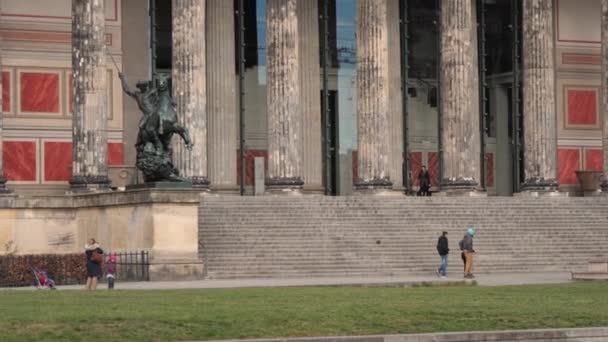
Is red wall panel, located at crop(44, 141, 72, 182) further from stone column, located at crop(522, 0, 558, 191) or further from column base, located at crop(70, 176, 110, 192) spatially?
stone column, located at crop(522, 0, 558, 191)

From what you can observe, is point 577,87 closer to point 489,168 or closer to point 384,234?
point 489,168

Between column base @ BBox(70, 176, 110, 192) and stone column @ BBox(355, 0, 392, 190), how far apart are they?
11.1 metres

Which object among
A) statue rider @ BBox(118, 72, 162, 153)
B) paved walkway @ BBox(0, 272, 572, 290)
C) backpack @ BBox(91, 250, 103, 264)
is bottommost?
paved walkway @ BBox(0, 272, 572, 290)

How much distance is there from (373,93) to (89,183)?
40.5ft

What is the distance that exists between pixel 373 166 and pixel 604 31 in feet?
39.6

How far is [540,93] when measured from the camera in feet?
216

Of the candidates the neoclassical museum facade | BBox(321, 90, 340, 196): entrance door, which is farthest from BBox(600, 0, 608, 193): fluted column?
BBox(321, 90, 340, 196): entrance door

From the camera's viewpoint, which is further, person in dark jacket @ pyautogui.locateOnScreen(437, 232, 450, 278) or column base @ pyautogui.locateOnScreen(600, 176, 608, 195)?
column base @ pyautogui.locateOnScreen(600, 176, 608, 195)

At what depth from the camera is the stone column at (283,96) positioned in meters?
60.7

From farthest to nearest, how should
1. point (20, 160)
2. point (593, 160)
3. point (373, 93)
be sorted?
1. point (593, 160)
2. point (373, 93)
3. point (20, 160)

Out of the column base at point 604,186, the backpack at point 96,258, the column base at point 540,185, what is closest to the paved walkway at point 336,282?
the backpack at point 96,258

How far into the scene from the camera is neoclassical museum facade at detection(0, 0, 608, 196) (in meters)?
58.8

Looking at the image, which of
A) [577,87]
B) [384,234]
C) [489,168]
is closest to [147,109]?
[384,234]

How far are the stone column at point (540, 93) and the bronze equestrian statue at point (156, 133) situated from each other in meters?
21.2
